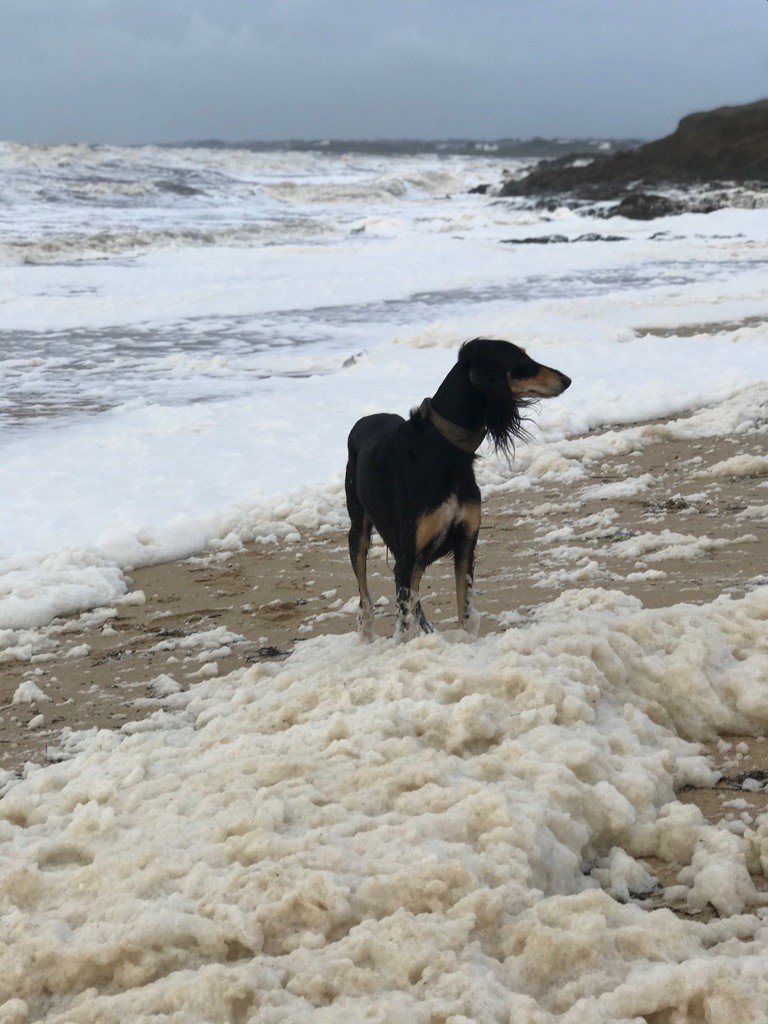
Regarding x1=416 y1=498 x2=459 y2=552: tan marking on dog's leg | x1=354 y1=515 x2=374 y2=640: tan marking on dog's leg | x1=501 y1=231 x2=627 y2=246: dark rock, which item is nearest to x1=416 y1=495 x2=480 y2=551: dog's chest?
Result: x1=416 y1=498 x2=459 y2=552: tan marking on dog's leg

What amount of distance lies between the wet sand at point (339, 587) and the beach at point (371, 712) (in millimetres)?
25

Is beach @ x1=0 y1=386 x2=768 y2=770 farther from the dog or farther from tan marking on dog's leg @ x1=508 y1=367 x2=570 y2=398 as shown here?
tan marking on dog's leg @ x1=508 y1=367 x2=570 y2=398

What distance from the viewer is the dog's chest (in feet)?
14.5

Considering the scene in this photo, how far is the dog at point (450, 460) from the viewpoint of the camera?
4.43 meters

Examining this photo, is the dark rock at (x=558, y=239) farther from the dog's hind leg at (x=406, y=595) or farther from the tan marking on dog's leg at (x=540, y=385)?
the dog's hind leg at (x=406, y=595)

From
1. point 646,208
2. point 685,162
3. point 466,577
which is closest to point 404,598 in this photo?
point 466,577

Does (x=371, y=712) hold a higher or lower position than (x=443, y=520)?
lower

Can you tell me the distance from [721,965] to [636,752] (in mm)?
1131

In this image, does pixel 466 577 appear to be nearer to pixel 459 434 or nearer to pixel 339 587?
pixel 459 434

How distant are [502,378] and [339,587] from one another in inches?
75.4

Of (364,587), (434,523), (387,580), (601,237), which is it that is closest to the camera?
(434,523)

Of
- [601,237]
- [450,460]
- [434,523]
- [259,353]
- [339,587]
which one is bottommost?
[339,587]

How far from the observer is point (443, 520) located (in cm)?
445

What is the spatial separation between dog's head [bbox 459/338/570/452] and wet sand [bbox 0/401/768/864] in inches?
39.5
